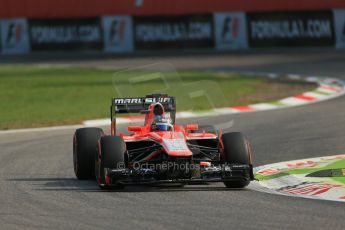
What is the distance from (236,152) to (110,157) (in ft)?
5.17

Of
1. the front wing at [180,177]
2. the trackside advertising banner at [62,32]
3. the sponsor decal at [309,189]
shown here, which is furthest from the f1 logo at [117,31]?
the sponsor decal at [309,189]

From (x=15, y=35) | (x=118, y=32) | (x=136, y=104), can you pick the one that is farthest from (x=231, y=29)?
(x=136, y=104)

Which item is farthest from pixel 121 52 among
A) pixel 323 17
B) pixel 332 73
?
pixel 332 73

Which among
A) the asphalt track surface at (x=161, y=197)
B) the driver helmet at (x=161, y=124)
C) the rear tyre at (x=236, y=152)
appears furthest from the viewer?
the driver helmet at (x=161, y=124)

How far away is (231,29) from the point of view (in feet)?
136

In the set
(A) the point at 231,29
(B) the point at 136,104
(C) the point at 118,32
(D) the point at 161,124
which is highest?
(C) the point at 118,32

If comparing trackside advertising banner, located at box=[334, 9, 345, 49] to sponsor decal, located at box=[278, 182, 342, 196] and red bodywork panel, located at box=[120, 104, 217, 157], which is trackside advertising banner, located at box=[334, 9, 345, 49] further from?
sponsor decal, located at box=[278, 182, 342, 196]

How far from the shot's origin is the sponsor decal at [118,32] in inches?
1640

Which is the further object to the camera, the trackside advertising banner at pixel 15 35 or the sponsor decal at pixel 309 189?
the trackside advertising banner at pixel 15 35

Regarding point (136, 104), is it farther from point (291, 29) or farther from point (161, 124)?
point (291, 29)

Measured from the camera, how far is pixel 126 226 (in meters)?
9.53

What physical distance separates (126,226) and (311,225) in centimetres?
175

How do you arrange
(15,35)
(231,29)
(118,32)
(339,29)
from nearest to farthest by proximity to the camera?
(339,29)
(231,29)
(118,32)
(15,35)

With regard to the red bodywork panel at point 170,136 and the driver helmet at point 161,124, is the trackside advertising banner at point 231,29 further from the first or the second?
the driver helmet at point 161,124
